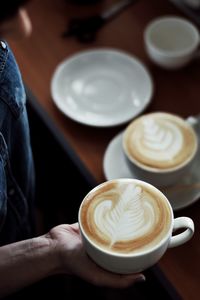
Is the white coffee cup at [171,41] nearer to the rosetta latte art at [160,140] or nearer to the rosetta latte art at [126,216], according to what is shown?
the rosetta latte art at [160,140]

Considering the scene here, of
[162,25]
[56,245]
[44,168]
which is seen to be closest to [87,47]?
[162,25]

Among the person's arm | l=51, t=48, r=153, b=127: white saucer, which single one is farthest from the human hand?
l=51, t=48, r=153, b=127: white saucer

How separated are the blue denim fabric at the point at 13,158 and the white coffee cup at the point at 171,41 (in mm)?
363

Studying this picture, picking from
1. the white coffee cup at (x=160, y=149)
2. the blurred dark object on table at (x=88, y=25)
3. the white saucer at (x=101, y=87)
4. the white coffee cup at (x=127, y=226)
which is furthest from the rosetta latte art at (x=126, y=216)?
the blurred dark object on table at (x=88, y=25)

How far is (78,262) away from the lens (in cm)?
69

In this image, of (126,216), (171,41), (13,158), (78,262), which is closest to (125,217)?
(126,216)

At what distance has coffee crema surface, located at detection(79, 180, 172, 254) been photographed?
617mm

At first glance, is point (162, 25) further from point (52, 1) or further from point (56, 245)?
point (56, 245)

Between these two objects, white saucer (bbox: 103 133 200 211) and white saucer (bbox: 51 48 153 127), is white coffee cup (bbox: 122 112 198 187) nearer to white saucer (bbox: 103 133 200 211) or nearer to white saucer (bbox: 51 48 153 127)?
white saucer (bbox: 103 133 200 211)

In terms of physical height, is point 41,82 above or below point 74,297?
above

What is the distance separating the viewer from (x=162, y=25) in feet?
3.64

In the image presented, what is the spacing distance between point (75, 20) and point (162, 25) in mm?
236

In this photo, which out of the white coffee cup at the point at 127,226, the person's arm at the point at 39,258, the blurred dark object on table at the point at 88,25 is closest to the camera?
the white coffee cup at the point at 127,226

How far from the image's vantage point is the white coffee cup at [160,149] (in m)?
0.77
